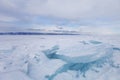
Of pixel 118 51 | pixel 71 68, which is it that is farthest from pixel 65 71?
pixel 118 51

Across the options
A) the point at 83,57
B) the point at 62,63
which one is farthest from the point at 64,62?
the point at 83,57

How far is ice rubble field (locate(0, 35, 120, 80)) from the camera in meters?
4.29

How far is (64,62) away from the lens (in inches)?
186

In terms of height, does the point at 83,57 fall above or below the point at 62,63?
above

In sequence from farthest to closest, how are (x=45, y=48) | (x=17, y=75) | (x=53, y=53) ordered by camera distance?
(x=45, y=48) → (x=53, y=53) → (x=17, y=75)

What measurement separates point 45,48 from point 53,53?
57 cm

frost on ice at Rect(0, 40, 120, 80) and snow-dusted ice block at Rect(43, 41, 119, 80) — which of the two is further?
snow-dusted ice block at Rect(43, 41, 119, 80)

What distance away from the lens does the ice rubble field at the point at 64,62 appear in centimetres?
429

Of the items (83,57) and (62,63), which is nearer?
(62,63)

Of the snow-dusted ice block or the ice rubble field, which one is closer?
the ice rubble field

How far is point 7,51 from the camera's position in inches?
235

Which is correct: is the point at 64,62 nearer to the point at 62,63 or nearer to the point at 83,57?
the point at 62,63

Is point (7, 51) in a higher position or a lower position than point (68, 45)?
lower

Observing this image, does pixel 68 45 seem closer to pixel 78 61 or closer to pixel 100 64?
pixel 78 61
